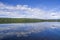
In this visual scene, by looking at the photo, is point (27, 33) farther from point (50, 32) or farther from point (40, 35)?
point (50, 32)

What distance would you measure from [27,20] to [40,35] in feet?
1.39

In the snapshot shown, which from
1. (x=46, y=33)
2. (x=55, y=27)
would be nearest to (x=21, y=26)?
(x=46, y=33)

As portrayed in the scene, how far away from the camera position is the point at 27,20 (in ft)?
8.64

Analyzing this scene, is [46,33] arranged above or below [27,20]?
below

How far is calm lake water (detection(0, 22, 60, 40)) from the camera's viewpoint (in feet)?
8.57

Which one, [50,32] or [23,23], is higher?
[23,23]

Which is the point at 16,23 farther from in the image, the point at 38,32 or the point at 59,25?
the point at 59,25

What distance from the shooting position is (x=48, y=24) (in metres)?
2.78

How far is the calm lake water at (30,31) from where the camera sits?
2.61 meters

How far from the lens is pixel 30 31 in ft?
8.82

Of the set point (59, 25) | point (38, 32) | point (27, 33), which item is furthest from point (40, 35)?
point (59, 25)

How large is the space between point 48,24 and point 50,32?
7.8 inches

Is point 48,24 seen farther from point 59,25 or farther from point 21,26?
point 21,26

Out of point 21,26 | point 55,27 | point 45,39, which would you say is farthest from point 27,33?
point 55,27
